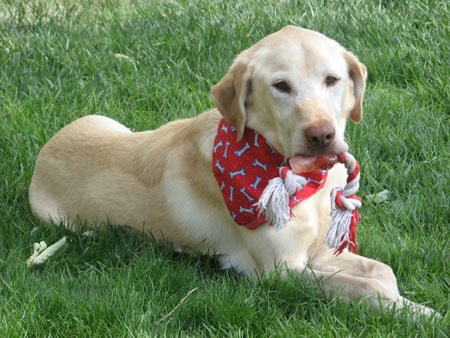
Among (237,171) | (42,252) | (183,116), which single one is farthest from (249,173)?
(183,116)

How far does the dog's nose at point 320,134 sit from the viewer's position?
3.44m

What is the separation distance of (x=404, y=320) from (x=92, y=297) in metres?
1.27

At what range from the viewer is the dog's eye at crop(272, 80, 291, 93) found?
3605 millimetres

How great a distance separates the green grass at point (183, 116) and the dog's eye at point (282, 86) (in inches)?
31.3

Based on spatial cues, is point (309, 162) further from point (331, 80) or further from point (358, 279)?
point (358, 279)

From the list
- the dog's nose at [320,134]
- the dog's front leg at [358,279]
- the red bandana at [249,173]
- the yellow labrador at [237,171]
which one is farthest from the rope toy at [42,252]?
the dog's nose at [320,134]

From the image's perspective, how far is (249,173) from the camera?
3844 mm

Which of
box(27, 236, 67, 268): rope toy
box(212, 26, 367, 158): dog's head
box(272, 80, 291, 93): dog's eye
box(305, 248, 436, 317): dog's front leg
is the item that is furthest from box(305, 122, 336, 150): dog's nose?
box(27, 236, 67, 268): rope toy

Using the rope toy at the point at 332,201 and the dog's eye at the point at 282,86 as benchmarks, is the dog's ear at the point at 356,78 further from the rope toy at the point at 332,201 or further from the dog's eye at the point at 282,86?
the dog's eye at the point at 282,86

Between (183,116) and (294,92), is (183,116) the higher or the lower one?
the lower one

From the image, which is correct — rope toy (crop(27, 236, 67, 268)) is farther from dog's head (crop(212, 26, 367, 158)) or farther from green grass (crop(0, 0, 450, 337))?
dog's head (crop(212, 26, 367, 158))

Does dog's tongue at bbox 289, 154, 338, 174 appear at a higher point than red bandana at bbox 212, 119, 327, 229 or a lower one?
higher

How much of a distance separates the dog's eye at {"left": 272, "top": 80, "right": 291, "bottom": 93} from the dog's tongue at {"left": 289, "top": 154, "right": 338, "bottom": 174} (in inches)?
11.2

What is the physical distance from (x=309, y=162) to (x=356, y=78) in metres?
0.56
